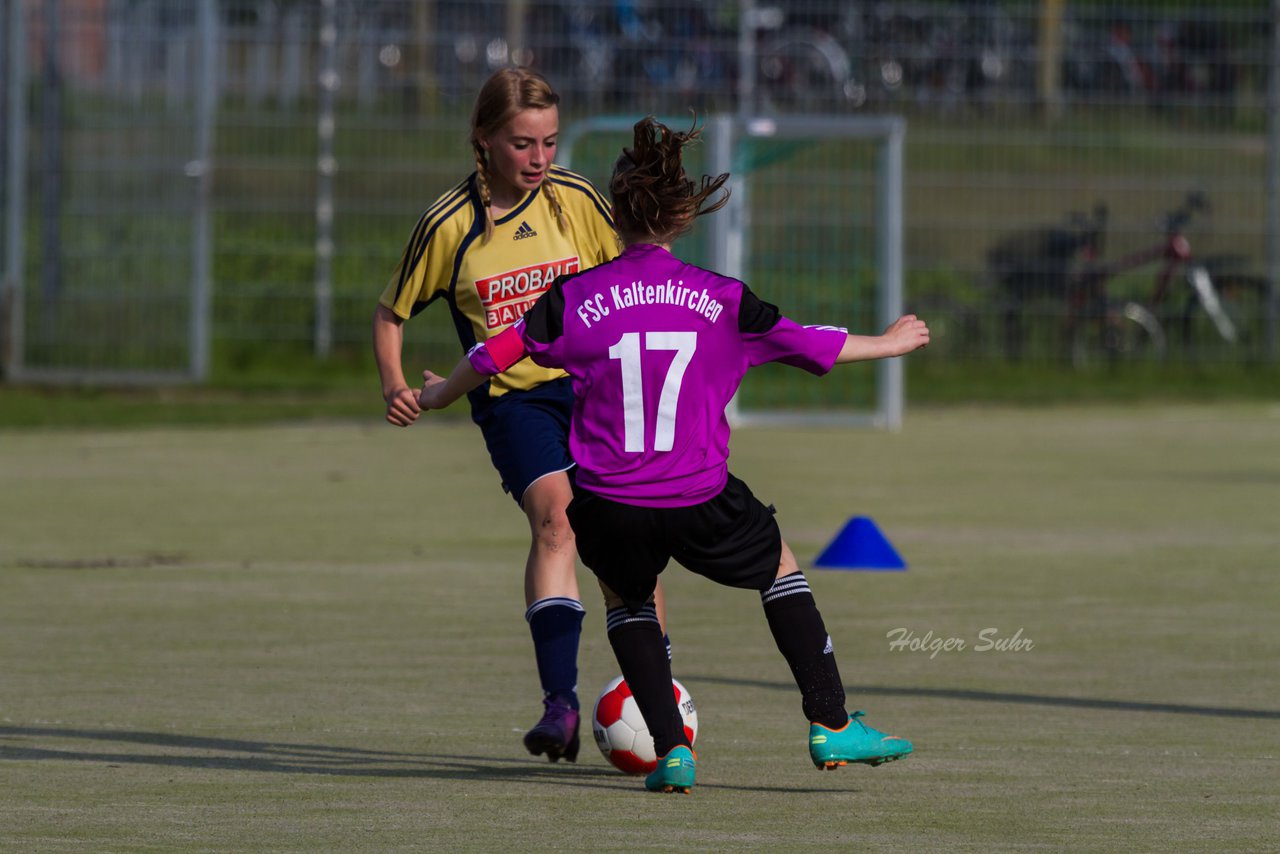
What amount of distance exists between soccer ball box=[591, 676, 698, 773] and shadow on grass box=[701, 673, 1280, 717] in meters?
1.16

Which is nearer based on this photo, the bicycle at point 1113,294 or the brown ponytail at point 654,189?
the brown ponytail at point 654,189

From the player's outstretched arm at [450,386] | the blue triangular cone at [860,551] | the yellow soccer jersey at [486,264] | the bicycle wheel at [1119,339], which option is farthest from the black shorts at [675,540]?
the bicycle wheel at [1119,339]

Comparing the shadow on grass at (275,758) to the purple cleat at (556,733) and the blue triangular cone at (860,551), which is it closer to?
the purple cleat at (556,733)

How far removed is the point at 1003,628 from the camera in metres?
8.18

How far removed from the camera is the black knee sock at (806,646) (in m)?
5.43

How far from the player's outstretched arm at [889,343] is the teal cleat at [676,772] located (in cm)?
94

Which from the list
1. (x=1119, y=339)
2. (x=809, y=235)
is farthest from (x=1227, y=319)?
(x=809, y=235)

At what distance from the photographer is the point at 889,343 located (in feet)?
17.8

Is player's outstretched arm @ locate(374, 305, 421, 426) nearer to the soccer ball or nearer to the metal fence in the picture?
the soccer ball

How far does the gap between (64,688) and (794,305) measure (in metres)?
12.9

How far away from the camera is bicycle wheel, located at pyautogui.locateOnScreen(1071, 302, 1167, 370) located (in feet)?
68.4

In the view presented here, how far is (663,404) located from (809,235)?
14390 mm

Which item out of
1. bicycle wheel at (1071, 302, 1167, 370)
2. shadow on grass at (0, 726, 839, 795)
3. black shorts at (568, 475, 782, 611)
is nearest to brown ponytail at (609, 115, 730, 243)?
black shorts at (568, 475, 782, 611)

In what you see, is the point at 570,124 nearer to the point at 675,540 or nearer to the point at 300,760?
the point at 300,760
